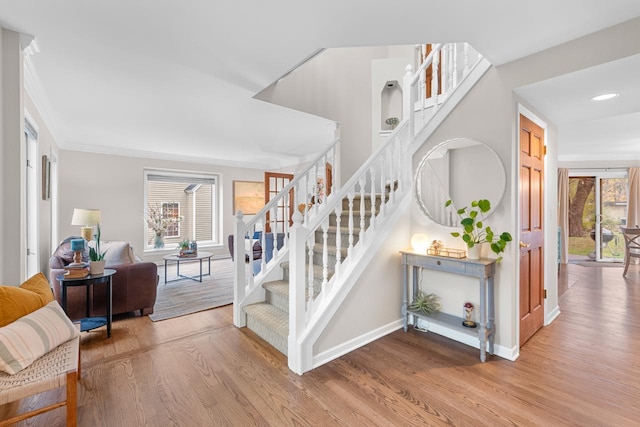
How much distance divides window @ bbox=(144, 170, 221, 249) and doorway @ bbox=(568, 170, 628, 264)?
314 inches

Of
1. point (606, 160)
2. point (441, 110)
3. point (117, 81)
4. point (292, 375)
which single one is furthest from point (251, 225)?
point (606, 160)

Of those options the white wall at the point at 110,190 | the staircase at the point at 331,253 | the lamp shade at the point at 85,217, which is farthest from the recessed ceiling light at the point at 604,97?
the white wall at the point at 110,190

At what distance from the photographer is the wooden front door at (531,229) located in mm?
2555

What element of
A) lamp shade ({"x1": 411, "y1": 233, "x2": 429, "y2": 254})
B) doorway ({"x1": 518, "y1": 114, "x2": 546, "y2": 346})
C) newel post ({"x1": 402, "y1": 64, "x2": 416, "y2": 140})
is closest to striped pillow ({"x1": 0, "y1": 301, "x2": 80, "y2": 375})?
lamp shade ({"x1": 411, "y1": 233, "x2": 429, "y2": 254})

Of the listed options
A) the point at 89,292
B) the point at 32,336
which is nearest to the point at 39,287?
the point at 32,336

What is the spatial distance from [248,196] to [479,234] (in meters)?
5.77

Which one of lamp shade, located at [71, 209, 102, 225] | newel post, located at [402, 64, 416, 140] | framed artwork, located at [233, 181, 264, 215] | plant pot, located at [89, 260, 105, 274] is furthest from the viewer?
framed artwork, located at [233, 181, 264, 215]

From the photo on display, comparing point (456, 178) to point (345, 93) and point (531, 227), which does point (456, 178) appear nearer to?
point (531, 227)

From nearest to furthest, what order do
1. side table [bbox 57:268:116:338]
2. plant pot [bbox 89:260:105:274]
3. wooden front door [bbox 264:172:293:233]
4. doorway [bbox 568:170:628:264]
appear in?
side table [bbox 57:268:116:338] < plant pot [bbox 89:260:105:274] < wooden front door [bbox 264:172:293:233] < doorway [bbox 568:170:628:264]

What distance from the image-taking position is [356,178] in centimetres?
256

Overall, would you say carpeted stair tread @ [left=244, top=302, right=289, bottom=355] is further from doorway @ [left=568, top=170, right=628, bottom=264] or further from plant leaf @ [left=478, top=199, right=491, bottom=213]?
doorway @ [left=568, top=170, right=628, bottom=264]

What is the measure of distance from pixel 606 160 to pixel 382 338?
6.99 meters

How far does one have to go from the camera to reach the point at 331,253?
302cm

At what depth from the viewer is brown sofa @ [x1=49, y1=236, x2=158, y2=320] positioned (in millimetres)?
3020
